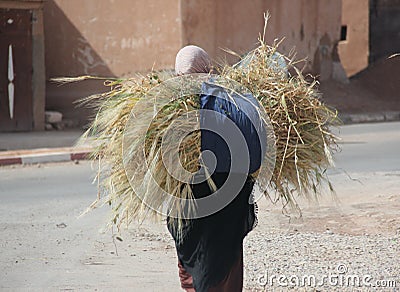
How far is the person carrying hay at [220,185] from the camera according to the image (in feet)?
12.9

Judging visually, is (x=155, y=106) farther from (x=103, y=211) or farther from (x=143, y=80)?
(x=103, y=211)

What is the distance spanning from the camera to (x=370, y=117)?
1908cm

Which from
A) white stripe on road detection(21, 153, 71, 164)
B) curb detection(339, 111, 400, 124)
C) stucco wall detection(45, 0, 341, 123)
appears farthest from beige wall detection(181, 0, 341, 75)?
white stripe on road detection(21, 153, 71, 164)

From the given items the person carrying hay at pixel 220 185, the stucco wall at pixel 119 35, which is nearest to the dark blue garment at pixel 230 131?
the person carrying hay at pixel 220 185

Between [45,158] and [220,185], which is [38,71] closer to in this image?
[45,158]

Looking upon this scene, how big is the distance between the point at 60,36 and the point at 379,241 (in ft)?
40.1

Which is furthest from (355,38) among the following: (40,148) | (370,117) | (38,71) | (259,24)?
(40,148)

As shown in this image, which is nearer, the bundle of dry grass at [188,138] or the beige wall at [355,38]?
the bundle of dry grass at [188,138]

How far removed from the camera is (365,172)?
10070 mm

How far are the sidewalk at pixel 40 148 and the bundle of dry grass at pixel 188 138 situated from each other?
7.87m

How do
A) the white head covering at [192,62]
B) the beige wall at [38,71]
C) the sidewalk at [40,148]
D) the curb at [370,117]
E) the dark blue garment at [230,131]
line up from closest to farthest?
1. the dark blue garment at [230,131]
2. the white head covering at [192,62]
3. the sidewalk at [40,148]
4. the beige wall at [38,71]
5. the curb at [370,117]

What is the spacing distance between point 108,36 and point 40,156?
17.0 feet

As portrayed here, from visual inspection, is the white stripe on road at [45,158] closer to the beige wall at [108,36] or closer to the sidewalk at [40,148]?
the sidewalk at [40,148]

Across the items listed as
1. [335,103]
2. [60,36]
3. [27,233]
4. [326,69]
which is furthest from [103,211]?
[326,69]
